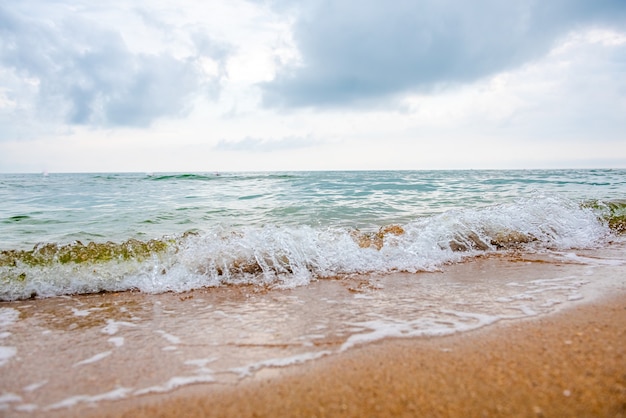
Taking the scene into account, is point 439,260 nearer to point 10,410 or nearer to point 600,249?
point 600,249

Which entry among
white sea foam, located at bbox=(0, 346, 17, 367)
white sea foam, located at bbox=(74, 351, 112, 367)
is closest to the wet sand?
white sea foam, located at bbox=(74, 351, 112, 367)

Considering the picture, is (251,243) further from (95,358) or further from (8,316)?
(95,358)

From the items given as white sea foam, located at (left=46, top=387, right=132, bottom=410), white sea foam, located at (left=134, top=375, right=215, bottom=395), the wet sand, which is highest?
the wet sand

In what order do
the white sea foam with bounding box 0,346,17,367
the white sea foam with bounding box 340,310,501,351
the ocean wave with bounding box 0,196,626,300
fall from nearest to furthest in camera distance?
1. the white sea foam with bounding box 0,346,17,367
2. the white sea foam with bounding box 340,310,501,351
3. the ocean wave with bounding box 0,196,626,300

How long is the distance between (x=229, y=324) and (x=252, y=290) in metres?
0.98

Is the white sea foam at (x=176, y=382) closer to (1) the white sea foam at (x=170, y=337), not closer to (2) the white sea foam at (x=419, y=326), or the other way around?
(1) the white sea foam at (x=170, y=337)

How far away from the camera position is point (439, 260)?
4676 mm

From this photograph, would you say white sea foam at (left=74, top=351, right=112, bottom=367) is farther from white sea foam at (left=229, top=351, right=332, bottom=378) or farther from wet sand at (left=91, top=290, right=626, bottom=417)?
white sea foam at (left=229, top=351, right=332, bottom=378)

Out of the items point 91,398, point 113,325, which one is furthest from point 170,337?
point 91,398

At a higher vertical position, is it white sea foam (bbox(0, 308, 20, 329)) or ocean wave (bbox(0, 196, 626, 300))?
ocean wave (bbox(0, 196, 626, 300))

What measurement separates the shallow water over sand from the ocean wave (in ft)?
0.96

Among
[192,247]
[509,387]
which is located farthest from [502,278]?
[192,247]

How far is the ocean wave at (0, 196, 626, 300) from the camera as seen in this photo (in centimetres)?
398

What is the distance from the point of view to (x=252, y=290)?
369 cm
